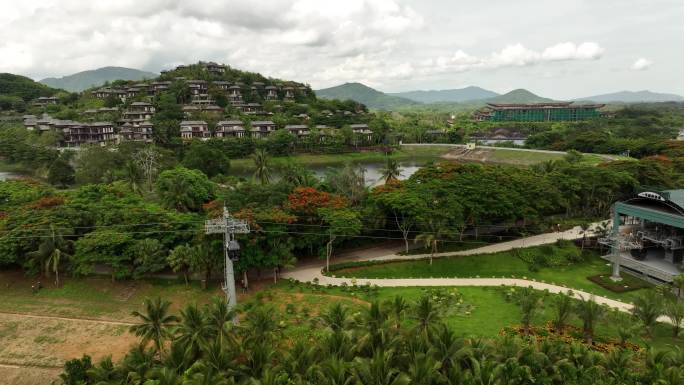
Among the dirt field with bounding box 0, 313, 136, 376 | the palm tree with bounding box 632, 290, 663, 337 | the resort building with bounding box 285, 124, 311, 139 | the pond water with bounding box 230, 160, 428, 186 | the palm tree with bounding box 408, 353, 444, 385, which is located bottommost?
the dirt field with bounding box 0, 313, 136, 376

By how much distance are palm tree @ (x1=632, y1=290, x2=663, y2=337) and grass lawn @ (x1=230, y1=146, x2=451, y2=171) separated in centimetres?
5973

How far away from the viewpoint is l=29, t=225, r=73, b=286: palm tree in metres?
27.7

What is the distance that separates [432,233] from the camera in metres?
31.5

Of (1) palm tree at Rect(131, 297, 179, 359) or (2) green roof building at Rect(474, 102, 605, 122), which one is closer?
(1) palm tree at Rect(131, 297, 179, 359)

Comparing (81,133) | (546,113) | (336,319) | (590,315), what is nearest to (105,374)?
(336,319)

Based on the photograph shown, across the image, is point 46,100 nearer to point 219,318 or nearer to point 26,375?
point 26,375

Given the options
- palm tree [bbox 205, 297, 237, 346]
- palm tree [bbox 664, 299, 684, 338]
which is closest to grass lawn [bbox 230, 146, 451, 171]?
palm tree [bbox 205, 297, 237, 346]

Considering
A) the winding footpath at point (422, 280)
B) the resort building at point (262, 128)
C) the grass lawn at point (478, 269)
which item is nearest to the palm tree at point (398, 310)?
the winding footpath at point (422, 280)

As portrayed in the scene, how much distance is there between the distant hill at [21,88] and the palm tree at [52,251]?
111799mm

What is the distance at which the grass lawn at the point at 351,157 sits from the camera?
7932 cm

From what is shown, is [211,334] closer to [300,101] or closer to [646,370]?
[646,370]

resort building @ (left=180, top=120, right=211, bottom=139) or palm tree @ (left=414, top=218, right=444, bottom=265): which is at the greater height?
resort building @ (left=180, top=120, right=211, bottom=139)

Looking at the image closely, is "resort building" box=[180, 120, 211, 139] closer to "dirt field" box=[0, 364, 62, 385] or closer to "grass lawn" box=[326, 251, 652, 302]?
"grass lawn" box=[326, 251, 652, 302]

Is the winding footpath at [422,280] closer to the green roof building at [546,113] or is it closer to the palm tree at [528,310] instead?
the palm tree at [528,310]
